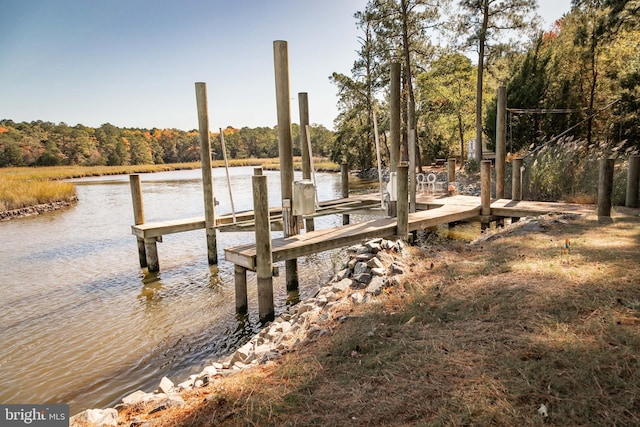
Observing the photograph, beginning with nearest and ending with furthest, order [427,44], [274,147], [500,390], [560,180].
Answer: [500,390] < [560,180] < [427,44] < [274,147]

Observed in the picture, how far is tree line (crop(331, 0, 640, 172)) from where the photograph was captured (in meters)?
13.9

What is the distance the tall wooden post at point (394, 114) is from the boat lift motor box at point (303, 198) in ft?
6.70

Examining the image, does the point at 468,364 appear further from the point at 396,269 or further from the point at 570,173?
the point at 570,173

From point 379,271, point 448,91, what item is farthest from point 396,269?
point 448,91

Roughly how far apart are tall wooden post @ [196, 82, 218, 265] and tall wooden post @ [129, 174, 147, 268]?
143 cm

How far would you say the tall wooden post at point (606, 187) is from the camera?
8.20m

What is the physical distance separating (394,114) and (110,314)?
672 centimetres

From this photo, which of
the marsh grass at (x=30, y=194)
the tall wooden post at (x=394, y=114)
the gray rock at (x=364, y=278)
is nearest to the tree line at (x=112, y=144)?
the marsh grass at (x=30, y=194)

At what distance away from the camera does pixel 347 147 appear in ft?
119

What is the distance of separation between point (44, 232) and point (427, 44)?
22.7 metres

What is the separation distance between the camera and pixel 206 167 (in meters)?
9.60

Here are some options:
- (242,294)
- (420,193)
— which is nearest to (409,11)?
(420,193)

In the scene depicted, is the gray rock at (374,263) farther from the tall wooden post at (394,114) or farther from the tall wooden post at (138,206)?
the tall wooden post at (138,206)

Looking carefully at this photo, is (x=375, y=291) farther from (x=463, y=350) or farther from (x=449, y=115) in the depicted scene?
(x=449, y=115)
